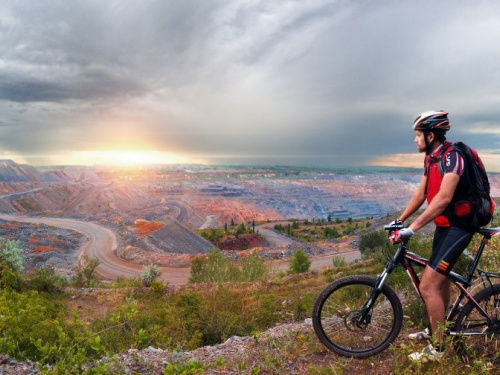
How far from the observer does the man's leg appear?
14.1 ft

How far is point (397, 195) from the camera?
150500 mm

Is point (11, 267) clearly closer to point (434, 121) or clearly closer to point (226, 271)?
point (226, 271)

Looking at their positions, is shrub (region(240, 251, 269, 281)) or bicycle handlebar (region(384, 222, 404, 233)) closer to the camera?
bicycle handlebar (region(384, 222, 404, 233))

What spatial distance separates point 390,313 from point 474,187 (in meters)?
2.10

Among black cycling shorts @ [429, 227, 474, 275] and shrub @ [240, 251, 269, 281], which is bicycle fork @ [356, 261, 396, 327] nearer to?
black cycling shorts @ [429, 227, 474, 275]

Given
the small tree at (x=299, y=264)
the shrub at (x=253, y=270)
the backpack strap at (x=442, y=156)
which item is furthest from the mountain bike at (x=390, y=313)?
the small tree at (x=299, y=264)

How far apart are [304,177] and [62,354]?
182317 mm

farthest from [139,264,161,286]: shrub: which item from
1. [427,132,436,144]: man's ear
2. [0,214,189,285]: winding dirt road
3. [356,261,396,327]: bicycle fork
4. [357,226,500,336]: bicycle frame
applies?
[427,132,436,144]: man's ear

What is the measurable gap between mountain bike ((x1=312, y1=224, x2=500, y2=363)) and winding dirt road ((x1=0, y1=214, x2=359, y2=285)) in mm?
33278

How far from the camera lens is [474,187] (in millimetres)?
4078

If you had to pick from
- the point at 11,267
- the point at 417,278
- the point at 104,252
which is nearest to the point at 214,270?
the point at 11,267

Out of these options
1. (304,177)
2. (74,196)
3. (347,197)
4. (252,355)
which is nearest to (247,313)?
(252,355)

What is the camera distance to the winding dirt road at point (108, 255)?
46.8 metres

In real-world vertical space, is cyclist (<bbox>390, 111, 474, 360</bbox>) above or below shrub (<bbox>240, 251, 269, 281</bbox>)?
above
